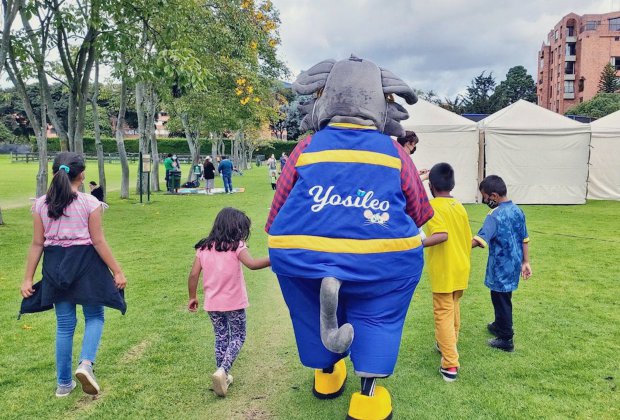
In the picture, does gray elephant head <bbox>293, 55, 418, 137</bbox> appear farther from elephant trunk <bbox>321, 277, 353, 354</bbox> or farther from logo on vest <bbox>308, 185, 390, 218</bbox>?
elephant trunk <bbox>321, 277, 353, 354</bbox>

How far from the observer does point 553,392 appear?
12.5 feet

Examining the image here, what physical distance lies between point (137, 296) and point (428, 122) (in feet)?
38.8

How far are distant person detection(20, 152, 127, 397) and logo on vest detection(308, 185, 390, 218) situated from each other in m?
1.63

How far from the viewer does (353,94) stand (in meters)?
3.28

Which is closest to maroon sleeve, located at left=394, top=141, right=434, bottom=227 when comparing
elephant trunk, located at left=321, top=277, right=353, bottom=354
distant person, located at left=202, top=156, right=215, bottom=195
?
elephant trunk, located at left=321, top=277, right=353, bottom=354

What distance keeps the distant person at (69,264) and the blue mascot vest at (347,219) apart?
1.41 metres

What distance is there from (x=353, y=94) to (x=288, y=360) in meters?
2.34

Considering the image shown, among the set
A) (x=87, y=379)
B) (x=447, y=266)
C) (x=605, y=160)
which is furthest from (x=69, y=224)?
(x=605, y=160)

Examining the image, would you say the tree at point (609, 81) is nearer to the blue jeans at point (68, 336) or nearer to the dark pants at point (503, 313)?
the dark pants at point (503, 313)

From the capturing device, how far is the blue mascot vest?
2.89 meters

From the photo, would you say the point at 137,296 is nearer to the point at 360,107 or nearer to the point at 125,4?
the point at 360,107

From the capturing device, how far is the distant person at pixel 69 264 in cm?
360

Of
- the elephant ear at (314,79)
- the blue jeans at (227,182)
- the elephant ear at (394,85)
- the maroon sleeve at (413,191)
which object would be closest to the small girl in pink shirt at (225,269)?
the elephant ear at (314,79)

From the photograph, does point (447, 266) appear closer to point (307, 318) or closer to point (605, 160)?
point (307, 318)
